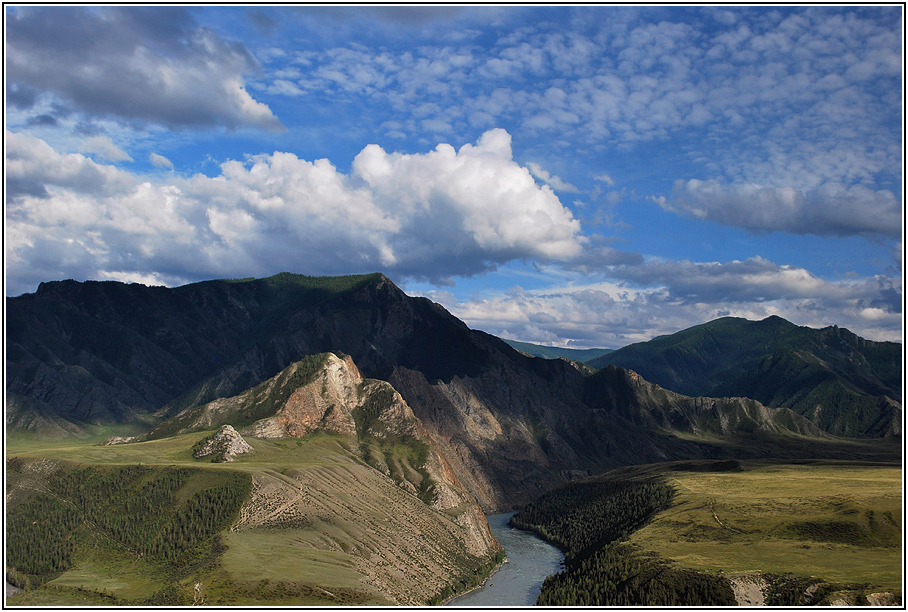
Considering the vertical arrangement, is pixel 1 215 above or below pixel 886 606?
above

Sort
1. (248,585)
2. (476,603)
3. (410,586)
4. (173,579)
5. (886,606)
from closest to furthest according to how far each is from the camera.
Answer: (886,606)
(248,585)
(173,579)
(410,586)
(476,603)

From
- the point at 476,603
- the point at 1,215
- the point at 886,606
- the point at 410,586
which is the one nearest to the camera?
the point at 1,215

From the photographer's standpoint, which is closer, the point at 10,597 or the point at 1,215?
the point at 1,215

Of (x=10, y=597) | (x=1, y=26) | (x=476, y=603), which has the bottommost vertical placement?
(x=476, y=603)

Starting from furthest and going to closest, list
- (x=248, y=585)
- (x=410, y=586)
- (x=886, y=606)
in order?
(x=410, y=586) < (x=248, y=585) < (x=886, y=606)

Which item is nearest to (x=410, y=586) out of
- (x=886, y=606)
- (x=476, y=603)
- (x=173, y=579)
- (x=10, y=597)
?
(x=476, y=603)

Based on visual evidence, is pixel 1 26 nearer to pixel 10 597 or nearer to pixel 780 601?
pixel 10 597

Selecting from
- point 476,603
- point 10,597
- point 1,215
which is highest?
point 1,215

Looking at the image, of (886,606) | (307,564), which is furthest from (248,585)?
(886,606)

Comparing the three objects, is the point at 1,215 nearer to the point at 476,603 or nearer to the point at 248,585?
the point at 248,585
